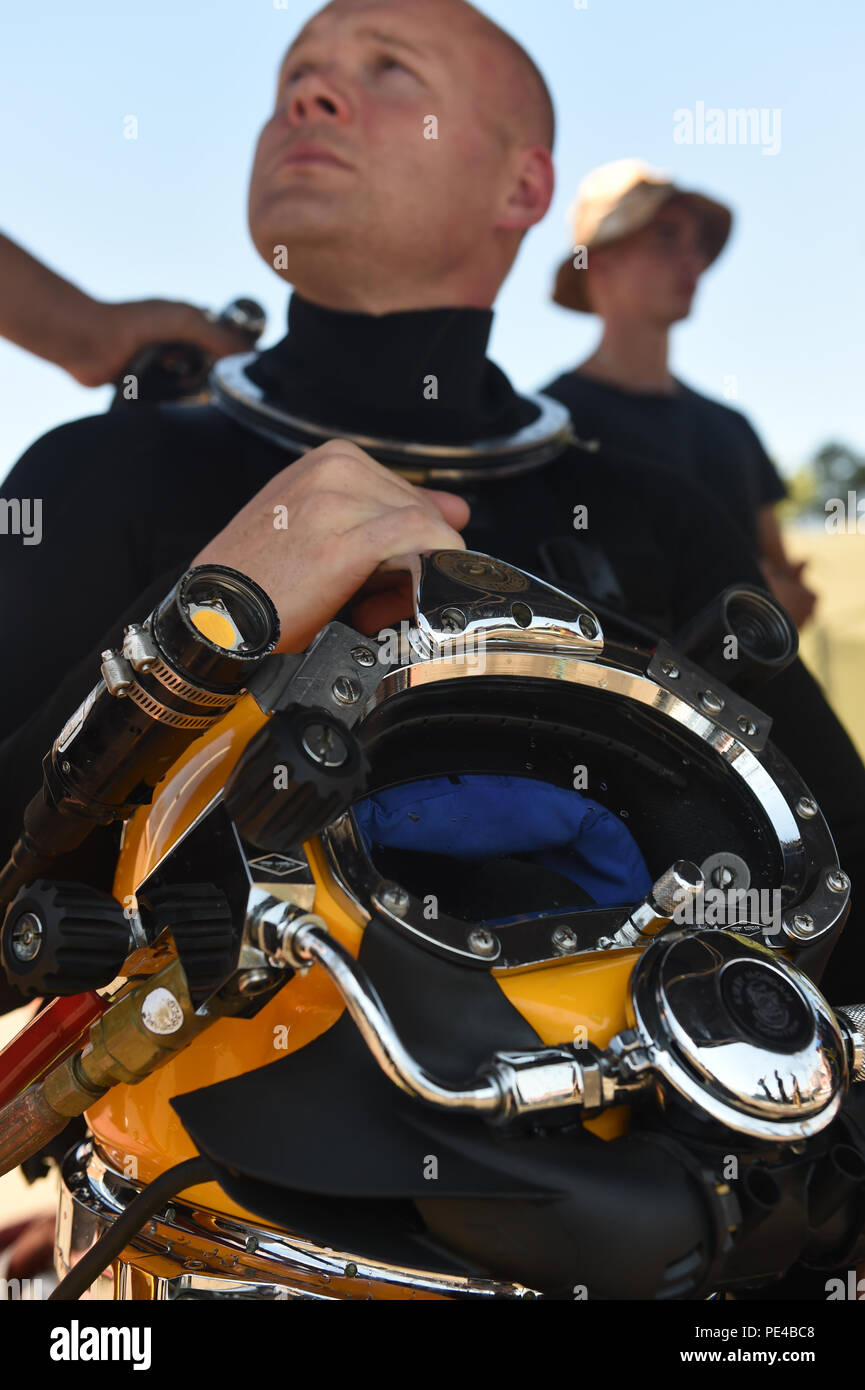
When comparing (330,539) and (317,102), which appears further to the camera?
(317,102)

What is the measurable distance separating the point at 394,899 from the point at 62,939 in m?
0.17

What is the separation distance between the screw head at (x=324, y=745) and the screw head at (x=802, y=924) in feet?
1.02

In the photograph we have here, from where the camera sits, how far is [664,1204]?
60cm

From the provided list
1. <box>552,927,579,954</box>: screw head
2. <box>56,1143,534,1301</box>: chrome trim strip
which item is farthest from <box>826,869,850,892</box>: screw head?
<box>56,1143,534,1301</box>: chrome trim strip

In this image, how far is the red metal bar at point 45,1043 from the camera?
837 mm

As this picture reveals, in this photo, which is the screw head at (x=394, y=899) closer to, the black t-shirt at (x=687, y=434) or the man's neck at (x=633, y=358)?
the black t-shirt at (x=687, y=434)

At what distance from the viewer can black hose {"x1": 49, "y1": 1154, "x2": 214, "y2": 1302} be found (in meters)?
0.69

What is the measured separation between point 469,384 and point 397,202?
24 cm

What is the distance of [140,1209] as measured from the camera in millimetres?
692

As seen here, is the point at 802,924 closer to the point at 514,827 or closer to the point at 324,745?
the point at 514,827

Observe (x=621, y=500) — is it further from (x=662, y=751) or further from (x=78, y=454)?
(x=662, y=751)

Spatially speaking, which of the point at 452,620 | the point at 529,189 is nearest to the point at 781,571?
the point at 529,189

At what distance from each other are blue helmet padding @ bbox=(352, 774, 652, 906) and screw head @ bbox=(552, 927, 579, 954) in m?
0.13

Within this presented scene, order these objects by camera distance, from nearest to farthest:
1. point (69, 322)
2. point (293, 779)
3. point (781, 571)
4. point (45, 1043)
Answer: point (293, 779), point (45, 1043), point (69, 322), point (781, 571)
